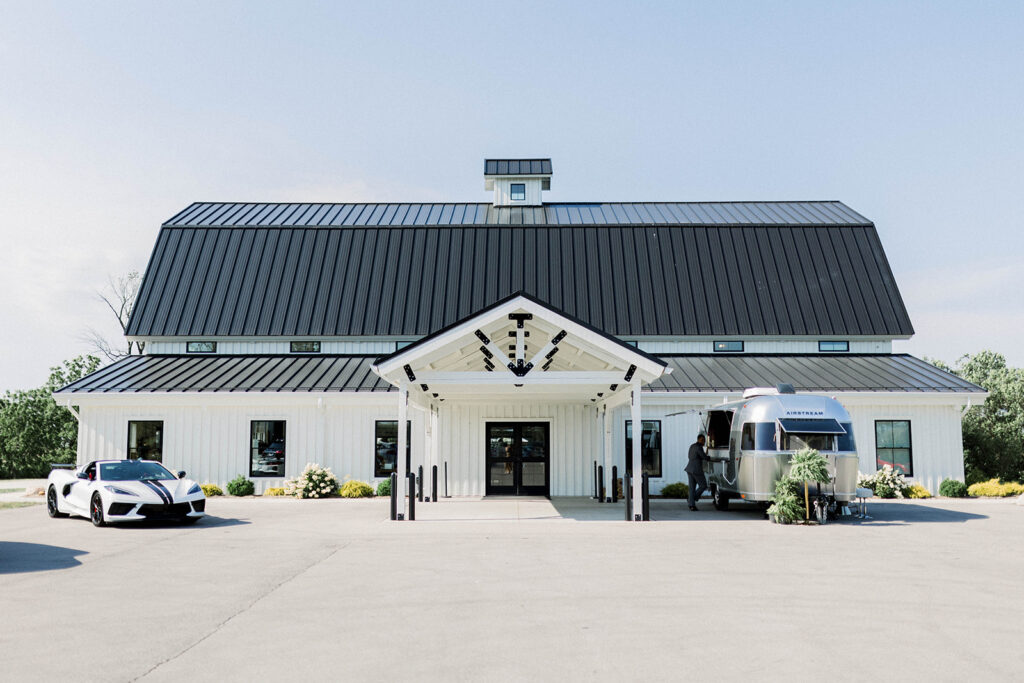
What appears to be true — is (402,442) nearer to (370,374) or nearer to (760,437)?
(760,437)

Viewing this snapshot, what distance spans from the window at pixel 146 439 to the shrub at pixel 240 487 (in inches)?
99.4

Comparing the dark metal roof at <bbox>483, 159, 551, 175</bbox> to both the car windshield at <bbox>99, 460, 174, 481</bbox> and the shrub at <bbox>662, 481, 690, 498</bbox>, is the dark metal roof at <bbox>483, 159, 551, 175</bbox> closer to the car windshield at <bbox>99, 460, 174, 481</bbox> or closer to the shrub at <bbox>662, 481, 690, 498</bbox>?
the shrub at <bbox>662, 481, 690, 498</bbox>

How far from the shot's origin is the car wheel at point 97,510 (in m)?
16.5

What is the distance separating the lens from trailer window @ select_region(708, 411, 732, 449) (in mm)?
19828

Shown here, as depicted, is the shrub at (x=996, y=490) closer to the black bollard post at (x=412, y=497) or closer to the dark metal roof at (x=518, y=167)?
the black bollard post at (x=412, y=497)

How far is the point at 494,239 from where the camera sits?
30266mm

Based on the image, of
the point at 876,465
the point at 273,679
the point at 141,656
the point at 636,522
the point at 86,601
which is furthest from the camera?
the point at 876,465

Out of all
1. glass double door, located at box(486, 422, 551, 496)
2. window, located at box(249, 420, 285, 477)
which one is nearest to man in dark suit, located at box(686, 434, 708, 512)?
glass double door, located at box(486, 422, 551, 496)

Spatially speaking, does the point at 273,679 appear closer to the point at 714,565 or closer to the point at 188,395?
the point at 714,565

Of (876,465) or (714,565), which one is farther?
(876,465)

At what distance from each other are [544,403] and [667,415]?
3.64 m

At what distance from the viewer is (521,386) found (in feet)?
61.7

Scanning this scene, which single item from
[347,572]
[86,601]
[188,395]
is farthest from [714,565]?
[188,395]

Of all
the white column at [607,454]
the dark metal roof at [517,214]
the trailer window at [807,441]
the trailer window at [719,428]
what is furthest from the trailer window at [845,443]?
the dark metal roof at [517,214]
